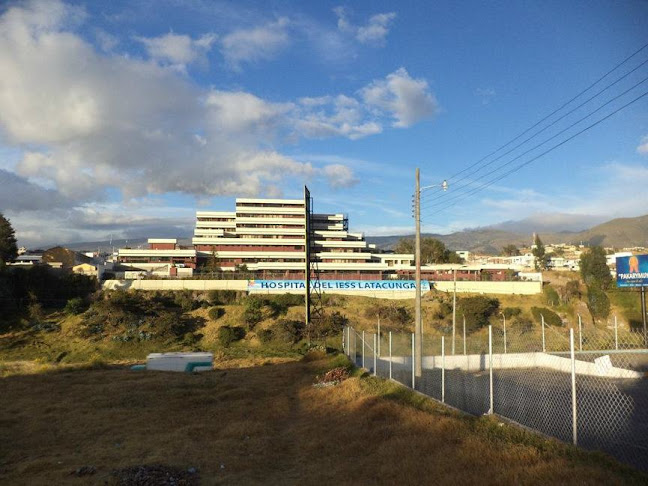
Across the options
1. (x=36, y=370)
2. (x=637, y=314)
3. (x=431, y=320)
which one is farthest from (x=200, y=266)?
(x=637, y=314)

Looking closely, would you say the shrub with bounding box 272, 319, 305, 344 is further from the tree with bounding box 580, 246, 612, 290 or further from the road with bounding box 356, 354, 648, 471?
the tree with bounding box 580, 246, 612, 290

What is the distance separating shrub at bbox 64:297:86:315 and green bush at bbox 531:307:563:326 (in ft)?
190

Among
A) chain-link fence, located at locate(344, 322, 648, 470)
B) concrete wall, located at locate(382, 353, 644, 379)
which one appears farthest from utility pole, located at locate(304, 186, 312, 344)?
concrete wall, located at locate(382, 353, 644, 379)

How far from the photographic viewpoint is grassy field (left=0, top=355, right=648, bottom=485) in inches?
361

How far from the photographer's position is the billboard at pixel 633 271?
1341 inches

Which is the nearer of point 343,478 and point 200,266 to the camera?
point 343,478

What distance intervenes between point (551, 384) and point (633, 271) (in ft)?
58.5

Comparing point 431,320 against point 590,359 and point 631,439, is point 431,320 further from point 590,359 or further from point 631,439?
point 631,439

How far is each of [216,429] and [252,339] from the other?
39.5 m

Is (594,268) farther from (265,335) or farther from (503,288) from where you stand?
(265,335)

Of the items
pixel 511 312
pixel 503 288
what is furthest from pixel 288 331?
pixel 503 288

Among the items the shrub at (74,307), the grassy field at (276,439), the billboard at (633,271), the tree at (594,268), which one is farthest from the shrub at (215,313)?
the tree at (594,268)

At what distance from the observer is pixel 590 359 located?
27.7 metres

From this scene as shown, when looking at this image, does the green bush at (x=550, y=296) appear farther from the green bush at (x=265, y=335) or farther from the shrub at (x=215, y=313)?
the shrub at (x=215, y=313)
